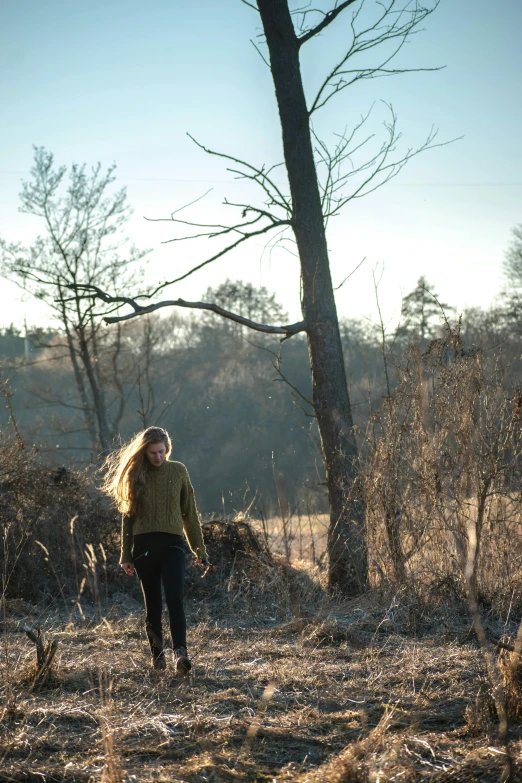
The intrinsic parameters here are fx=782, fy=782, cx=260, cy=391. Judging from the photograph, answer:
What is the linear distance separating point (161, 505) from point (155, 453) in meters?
0.37

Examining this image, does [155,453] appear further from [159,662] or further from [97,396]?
[97,396]

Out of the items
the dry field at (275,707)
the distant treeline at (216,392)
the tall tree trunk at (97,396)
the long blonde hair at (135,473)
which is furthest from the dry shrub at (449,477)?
the distant treeline at (216,392)

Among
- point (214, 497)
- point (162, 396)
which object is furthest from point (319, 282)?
point (162, 396)

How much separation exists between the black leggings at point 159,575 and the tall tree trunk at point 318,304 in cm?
301

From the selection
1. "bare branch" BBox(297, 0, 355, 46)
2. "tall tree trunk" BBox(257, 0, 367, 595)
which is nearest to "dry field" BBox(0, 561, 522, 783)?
"tall tree trunk" BBox(257, 0, 367, 595)

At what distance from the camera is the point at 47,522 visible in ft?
30.6

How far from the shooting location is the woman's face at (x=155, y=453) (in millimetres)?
5586

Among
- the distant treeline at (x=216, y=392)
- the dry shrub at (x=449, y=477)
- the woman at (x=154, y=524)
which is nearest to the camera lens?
the woman at (x=154, y=524)

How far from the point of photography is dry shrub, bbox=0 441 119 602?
9141mm

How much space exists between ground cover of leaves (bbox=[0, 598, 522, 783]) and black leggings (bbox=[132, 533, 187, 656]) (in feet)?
1.03

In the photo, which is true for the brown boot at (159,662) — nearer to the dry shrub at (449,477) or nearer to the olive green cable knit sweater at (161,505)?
the olive green cable knit sweater at (161,505)

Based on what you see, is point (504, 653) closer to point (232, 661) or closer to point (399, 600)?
point (232, 661)

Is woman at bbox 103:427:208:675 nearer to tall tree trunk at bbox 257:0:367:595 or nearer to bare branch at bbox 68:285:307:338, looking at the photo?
bare branch at bbox 68:285:307:338

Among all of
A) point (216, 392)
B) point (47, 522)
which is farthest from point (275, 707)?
point (216, 392)
